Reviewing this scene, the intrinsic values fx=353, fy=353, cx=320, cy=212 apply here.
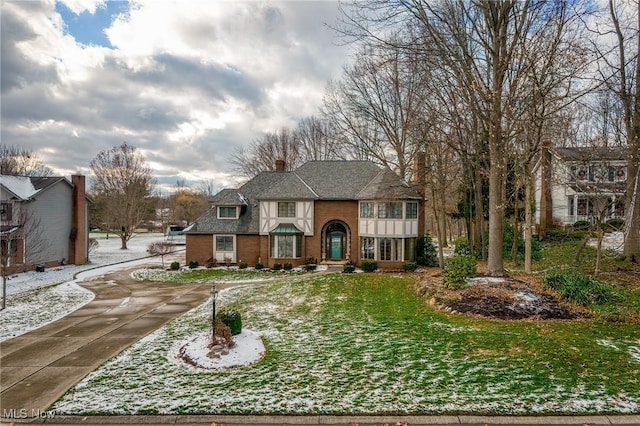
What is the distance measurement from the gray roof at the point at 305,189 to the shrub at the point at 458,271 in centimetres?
968

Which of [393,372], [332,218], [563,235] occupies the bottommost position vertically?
[393,372]

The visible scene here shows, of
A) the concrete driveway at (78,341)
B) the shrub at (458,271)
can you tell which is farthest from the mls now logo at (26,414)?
the shrub at (458,271)

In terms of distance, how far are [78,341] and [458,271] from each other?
13447 mm

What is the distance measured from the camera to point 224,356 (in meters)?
8.67

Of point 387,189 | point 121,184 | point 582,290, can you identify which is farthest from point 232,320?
point 121,184

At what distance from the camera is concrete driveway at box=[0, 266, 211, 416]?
24.3ft

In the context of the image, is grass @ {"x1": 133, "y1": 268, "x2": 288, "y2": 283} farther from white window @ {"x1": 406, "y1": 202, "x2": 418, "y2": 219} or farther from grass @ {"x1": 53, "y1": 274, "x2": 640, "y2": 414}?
grass @ {"x1": 53, "y1": 274, "x2": 640, "y2": 414}

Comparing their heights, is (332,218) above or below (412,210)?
below

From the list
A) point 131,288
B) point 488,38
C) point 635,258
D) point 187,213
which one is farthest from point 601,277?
point 187,213

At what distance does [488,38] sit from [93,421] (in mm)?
18352

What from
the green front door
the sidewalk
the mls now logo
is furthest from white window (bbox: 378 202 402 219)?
the mls now logo

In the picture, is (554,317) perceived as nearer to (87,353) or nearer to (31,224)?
(87,353)

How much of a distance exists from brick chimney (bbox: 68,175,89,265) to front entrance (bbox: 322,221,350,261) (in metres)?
20.0

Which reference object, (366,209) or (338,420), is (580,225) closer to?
(366,209)
